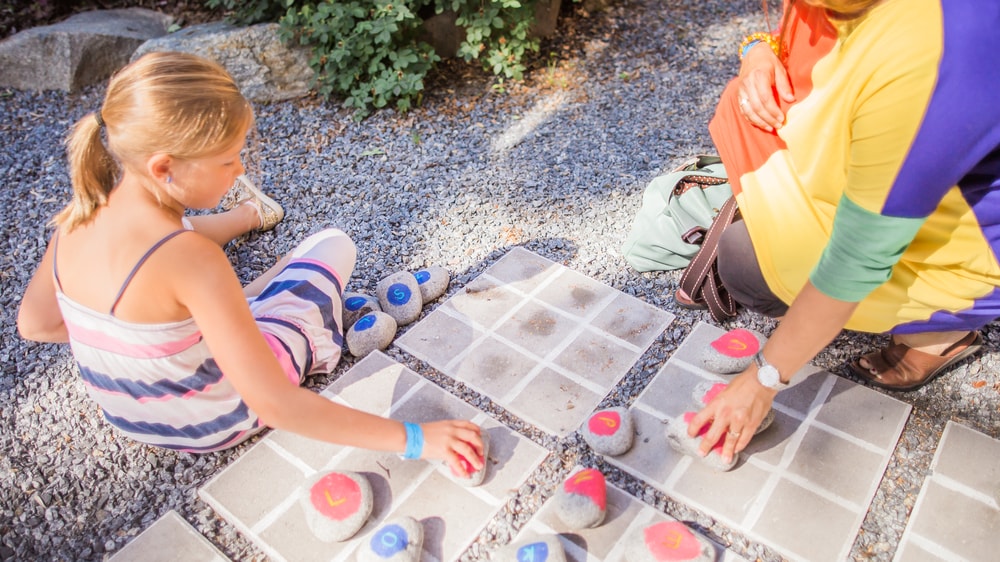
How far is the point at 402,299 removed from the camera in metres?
2.35

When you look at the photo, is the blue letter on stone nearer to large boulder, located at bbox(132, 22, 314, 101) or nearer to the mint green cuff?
the mint green cuff

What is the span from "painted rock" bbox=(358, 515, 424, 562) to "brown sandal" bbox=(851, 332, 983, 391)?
1.46 meters

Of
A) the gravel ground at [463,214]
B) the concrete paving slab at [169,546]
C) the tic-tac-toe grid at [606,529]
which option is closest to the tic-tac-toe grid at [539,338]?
the gravel ground at [463,214]

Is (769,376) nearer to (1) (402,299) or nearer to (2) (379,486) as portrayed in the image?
(2) (379,486)

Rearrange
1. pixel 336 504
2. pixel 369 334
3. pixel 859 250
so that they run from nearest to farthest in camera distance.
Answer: pixel 859 250
pixel 336 504
pixel 369 334

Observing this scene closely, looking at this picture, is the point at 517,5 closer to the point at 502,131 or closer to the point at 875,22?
the point at 502,131

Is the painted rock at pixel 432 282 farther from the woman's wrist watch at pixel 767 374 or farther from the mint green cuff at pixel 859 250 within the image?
the mint green cuff at pixel 859 250

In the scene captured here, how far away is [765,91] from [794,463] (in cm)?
106

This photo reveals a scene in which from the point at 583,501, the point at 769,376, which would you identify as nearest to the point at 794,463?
the point at 769,376

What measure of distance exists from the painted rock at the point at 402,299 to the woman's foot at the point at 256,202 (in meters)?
0.71

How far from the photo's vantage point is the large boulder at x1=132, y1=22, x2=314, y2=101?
3436 millimetres

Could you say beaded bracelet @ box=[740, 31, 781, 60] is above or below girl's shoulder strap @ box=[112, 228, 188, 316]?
above

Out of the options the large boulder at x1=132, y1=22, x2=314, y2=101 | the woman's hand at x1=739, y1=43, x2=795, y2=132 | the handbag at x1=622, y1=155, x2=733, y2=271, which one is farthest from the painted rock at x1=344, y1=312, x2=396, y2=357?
the large boulder at x1=132, y1=22, x2=314, y2=101

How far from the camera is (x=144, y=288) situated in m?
1.50
